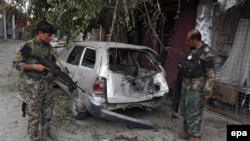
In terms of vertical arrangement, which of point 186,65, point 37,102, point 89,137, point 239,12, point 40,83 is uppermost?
point 239,12

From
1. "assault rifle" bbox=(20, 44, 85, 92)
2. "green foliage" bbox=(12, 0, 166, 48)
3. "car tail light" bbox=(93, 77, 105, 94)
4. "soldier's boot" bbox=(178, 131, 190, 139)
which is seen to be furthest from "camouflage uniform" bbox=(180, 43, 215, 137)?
"assault rifle" bbox=(20, 44, 85, 92)

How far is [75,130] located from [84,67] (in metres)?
1.26

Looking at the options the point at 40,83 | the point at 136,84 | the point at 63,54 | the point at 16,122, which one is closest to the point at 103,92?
the point at 136,84

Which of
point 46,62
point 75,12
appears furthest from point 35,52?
point 75,12

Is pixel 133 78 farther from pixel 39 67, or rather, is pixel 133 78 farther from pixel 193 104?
pixel 39 67

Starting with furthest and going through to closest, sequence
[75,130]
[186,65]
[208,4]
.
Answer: [208,4] → [75,130] → [186,65]

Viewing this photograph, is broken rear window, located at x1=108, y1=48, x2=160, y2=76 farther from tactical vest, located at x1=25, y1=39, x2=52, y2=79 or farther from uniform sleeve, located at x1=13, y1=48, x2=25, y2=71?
uniform sleeve, located at x1=13, y1=48, x2=25, y2=71

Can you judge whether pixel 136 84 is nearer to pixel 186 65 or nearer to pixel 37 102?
pixel 186 65

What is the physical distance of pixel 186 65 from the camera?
448 cm

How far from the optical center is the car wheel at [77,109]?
204 inches

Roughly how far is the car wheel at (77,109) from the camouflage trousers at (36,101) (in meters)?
1.00

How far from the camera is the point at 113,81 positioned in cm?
493

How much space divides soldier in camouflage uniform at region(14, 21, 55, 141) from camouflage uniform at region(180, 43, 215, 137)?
2181mm

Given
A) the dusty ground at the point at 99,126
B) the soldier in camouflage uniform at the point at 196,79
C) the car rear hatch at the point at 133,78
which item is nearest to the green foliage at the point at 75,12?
the car rear hatch at the point at 133,78
